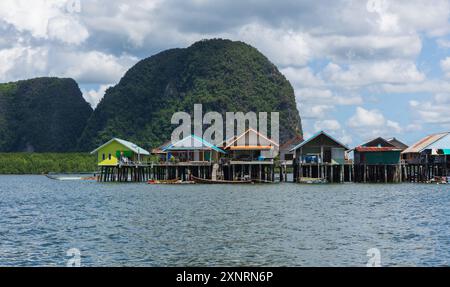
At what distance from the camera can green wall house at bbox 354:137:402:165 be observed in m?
70.4

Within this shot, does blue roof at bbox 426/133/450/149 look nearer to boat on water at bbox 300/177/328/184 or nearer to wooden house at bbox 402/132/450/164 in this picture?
wooden house at bbox 402/132/450/164

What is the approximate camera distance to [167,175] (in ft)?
241

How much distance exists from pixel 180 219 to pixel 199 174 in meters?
38.8

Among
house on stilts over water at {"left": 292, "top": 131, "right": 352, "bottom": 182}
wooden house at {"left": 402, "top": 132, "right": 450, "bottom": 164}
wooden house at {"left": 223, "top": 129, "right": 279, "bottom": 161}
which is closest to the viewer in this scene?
house on stilts over water at {"left": 292, "top": 131, "right": 352, "bottom": 182}

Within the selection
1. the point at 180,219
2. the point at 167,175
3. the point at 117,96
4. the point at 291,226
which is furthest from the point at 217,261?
the point at 117,96

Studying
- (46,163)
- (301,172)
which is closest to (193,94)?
(46,163)

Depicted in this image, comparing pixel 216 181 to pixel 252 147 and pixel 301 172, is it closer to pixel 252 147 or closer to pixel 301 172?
pixel 252 147

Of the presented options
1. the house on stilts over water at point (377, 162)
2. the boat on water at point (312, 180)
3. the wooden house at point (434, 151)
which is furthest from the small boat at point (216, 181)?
the wooden house at point (434, 151)

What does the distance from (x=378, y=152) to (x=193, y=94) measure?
379 feet

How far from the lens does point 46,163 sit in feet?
457

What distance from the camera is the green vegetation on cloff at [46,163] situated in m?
138

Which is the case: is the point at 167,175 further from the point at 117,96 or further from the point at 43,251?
the point at 117,96

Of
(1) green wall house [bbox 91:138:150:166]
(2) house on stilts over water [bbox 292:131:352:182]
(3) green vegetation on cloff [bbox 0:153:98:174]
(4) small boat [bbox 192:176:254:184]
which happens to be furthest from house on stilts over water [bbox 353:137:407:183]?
(3) green vegetation on cloff [bbox 0:153:98:174]

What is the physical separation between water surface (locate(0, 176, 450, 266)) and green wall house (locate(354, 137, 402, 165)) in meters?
24.6
